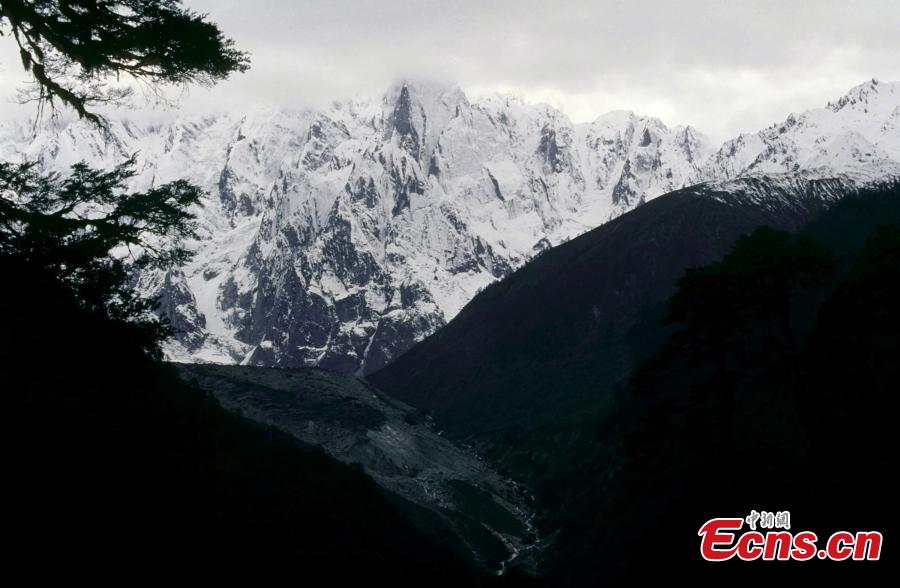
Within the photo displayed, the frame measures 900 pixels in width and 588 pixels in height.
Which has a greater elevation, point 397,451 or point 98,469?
point 397,451

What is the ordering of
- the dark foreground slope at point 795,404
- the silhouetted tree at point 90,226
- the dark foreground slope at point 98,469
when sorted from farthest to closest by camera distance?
1. the dark foreground slope at point 795,404
2. the silhouetted tree at point 90,226
3. the dark foreground slope at point 98,469

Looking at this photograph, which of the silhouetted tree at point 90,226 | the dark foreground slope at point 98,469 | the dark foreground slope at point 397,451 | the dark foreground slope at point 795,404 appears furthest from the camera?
the dark foreground slope at point 397,451

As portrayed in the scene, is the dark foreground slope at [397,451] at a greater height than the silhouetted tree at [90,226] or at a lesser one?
greater

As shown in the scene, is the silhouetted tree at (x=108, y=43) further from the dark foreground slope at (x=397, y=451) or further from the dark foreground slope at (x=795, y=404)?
the dark foreground slope at (x=397, y=451)

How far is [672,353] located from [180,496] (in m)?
19.4

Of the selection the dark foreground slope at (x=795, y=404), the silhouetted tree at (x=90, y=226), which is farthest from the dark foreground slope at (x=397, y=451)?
the silhouetted tree at (x=90, y=226)

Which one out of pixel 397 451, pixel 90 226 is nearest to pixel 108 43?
pixel 90 226

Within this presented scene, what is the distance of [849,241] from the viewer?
156375mm

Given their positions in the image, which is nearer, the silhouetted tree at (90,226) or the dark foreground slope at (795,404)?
the silhouetted tree at (90,226)

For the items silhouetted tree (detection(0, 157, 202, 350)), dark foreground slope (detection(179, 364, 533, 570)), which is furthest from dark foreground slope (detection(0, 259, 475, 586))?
dark foreground slope (detection(179, 364, 533, 570))

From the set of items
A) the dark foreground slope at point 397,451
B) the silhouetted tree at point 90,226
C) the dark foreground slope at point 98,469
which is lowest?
the dark foreground slope at point 98,469

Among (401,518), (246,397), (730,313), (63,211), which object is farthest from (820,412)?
(246,397)

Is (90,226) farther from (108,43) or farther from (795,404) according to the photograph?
(795,404)

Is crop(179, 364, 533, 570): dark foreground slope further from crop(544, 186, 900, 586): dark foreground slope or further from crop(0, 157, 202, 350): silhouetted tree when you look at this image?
crop(0, 157, 202, 350): silhouetted tree
